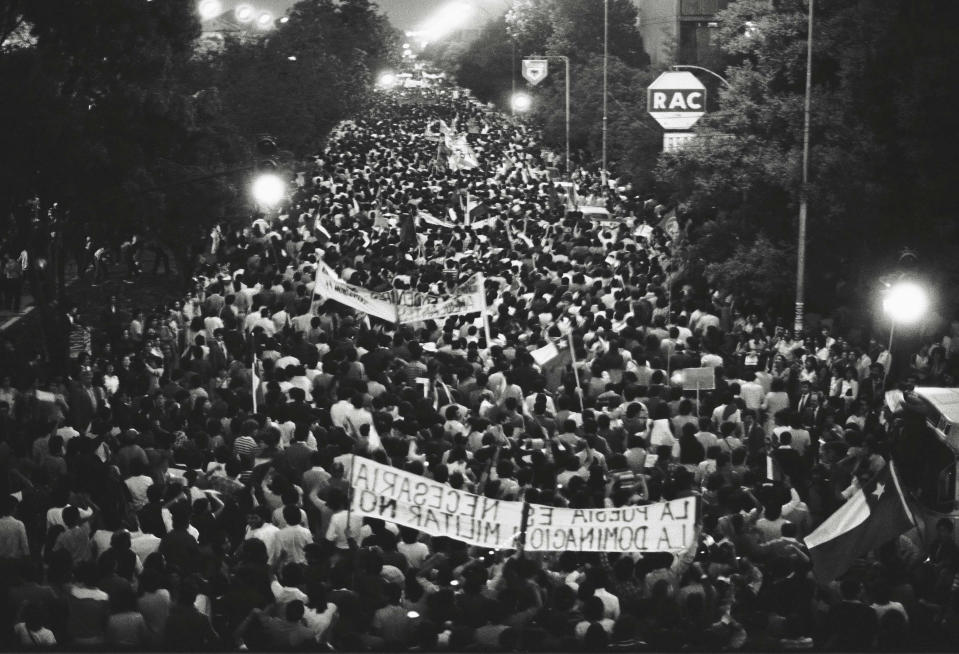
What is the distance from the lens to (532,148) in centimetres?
5769

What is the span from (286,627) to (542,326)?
10.4 m

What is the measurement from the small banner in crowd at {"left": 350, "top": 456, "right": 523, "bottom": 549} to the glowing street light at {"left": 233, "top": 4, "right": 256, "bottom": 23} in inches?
2904

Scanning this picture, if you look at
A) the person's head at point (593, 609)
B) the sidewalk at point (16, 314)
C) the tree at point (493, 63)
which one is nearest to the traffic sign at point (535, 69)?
the sidewalk at point (16, 314)

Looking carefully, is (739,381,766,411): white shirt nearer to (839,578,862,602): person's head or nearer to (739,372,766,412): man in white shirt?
(739,372,766,412): man in white shirt

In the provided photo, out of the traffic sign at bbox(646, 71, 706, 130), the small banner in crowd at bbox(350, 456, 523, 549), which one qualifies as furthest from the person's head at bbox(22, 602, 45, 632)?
the traffic sign at bbox(646, 71, 706, 130)

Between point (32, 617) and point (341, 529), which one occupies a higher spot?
point (341, 529)

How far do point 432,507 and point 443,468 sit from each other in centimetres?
168

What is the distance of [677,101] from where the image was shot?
2906 cm

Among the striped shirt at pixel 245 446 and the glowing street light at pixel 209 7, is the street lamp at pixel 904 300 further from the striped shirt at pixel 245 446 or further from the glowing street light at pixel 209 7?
the glowing street light at pixel 209 7

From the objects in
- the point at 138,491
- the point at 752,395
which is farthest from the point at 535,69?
the point at 138,491

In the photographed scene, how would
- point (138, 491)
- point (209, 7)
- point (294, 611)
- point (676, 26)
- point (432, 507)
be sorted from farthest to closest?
point (209, 7), point (676, 26), point (138, 491), point (432, 507), point (294, 611)

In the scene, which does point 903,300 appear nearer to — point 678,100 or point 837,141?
point 837,141

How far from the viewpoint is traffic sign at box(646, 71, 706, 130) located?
94.5ft

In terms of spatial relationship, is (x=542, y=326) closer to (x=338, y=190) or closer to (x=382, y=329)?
(x=382, y=329)
